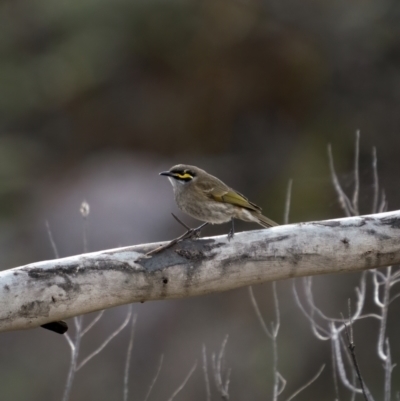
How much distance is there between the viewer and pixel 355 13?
1565 centimetres

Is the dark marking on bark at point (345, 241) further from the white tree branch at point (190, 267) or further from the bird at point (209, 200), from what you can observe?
the bird at point (209, 200)

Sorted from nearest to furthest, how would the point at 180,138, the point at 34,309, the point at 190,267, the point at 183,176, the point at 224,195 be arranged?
the point at 34,309
the point at 190,267
the point at 224,195
the point at 183,176
the point at 180,138

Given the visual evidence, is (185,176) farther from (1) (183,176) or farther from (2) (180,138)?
(2) (180,138)

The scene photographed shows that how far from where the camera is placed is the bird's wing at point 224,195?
19.8 ft

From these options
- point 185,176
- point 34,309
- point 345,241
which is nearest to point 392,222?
point 345,241

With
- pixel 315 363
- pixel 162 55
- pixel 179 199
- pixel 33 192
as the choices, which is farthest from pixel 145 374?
pixel 162 55

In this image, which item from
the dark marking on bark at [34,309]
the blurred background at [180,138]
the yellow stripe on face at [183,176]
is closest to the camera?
the dark marking on bark at [34,309]

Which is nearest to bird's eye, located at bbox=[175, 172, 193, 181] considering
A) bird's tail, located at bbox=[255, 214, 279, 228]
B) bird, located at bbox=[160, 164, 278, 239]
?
bird, located at bbox=[160, 164, 278, 239]

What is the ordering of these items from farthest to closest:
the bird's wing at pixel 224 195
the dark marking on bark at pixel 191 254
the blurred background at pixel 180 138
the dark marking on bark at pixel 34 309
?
1. the blurred background at pixel 180 138
2. the bird's wing at pixel 224 195
3. the dark marking on bark at pixel 191 254
4. the dark marking on bark at pixel 34 309

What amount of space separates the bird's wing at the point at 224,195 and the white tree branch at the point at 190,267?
130cm

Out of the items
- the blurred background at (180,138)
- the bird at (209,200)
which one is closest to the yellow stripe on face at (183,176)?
the bird at (209,200)

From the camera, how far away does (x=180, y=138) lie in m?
15.6

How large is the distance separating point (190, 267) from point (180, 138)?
1123 cm

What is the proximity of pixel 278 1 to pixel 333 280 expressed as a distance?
22.9 ft
